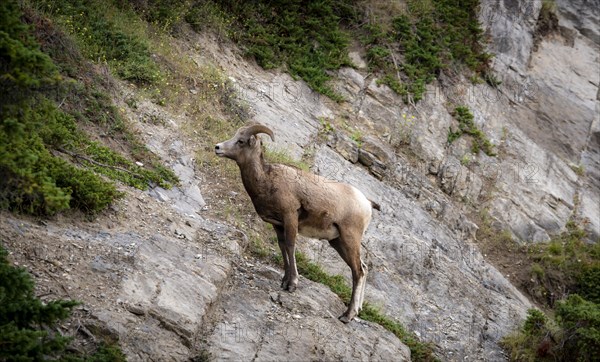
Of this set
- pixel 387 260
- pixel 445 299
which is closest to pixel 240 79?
pixel 387 260

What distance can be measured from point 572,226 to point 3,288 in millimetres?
14782

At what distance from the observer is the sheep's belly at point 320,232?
1023 cm

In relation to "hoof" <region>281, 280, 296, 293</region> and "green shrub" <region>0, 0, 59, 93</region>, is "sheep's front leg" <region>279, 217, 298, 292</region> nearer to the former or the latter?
"hoof" <region>281, 280, 296, 293</region>

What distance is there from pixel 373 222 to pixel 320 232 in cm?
370

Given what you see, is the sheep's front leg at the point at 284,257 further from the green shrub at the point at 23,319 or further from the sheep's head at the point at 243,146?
the green shrub at the point at 23,319

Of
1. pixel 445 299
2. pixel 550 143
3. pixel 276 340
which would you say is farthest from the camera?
pixel 550 143

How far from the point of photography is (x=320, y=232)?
1024 centimetres

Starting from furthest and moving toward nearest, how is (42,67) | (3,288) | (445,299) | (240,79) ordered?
(240,79), (445,299), (42,67), (3,288)

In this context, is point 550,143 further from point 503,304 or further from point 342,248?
point 342,248

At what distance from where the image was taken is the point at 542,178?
60.4ft

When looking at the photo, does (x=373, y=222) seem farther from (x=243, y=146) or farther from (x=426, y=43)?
(x=426, y=43)

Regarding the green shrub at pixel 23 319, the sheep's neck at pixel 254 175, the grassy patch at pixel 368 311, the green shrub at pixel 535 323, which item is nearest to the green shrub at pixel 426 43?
the green shrub at pixel 535 323

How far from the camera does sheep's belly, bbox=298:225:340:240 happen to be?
10227 millimetres

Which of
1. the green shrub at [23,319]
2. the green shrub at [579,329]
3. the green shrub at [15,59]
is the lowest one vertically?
the green shrub at [579,329]
